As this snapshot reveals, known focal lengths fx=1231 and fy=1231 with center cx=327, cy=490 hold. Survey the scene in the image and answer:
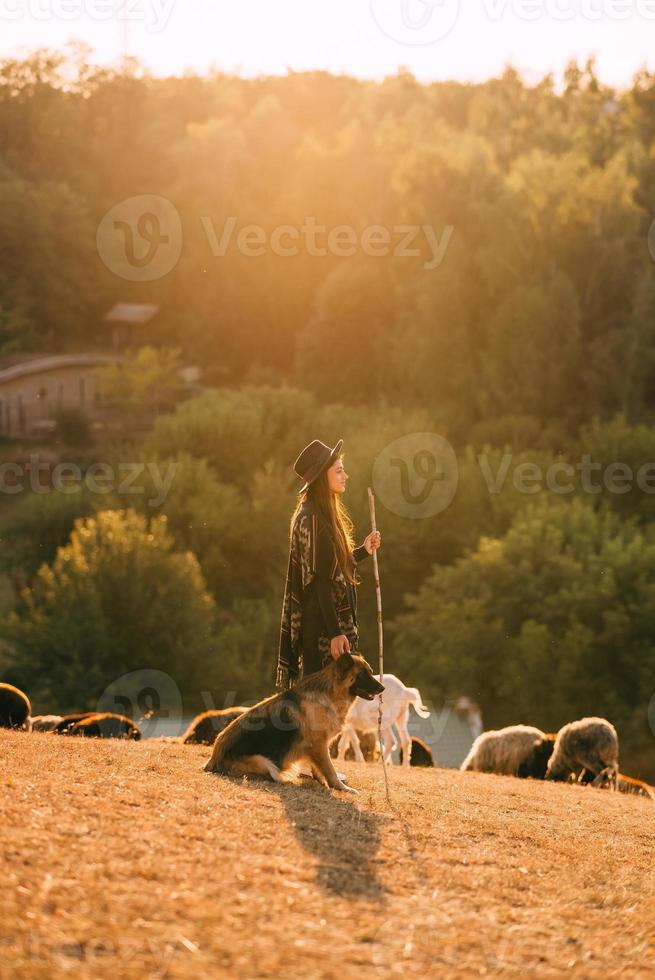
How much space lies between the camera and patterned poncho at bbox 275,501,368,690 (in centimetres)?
962

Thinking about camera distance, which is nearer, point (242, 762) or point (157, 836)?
point (157, 836)

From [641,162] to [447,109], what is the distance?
3486 cm

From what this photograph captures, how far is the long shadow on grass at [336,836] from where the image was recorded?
267 inches

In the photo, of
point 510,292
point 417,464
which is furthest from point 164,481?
point 510,292

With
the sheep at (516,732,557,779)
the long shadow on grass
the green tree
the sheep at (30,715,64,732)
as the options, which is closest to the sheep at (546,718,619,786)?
the sheep at (516,732,557,779)

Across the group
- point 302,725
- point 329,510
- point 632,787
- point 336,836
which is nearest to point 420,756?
point 632,787

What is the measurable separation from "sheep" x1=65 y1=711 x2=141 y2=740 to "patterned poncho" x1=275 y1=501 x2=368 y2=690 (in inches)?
225

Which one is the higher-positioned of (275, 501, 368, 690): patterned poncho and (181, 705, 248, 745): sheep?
(275, 501, 368, 690): patterned poncho

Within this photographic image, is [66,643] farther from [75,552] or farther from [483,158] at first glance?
[483,158]

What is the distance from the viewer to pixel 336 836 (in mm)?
7793

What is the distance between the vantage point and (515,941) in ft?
20.7

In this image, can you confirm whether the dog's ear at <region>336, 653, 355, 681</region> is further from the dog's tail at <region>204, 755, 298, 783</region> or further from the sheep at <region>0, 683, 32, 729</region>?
the sheep at <region>0, 683, 32, 729</region>

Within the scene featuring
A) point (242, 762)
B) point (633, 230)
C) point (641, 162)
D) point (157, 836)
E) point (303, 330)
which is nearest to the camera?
point (157, 836)

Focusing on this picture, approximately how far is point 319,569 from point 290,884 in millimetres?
3371
